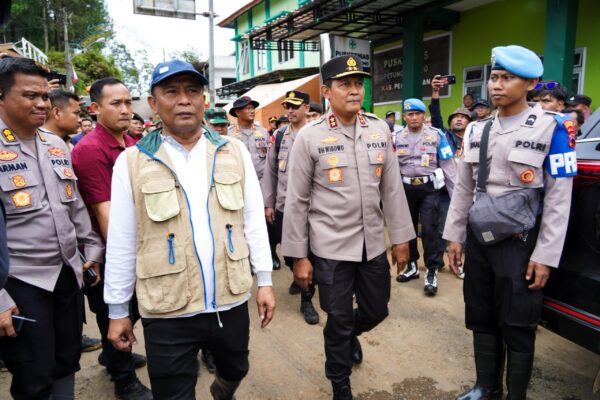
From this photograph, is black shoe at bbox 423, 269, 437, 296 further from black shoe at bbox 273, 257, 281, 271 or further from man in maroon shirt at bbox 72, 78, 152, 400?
man in maroon shirt at bbox 72, 78, 152, 400

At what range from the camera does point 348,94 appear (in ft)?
9.09

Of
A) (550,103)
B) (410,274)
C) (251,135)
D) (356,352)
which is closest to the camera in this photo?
(356,352)

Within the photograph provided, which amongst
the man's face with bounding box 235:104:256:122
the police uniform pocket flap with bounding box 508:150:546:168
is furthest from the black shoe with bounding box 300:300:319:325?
the man's face with bounding box 235:104:256:122

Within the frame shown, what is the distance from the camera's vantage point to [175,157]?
200cm

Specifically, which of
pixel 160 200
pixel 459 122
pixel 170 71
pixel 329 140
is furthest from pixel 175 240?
pixel 459 122

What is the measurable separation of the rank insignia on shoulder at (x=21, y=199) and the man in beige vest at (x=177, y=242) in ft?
1.88

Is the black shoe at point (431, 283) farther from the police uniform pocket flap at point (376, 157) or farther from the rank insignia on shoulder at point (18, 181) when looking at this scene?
the rank insignia on shoulder at point (18, 181)

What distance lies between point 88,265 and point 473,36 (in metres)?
10.3

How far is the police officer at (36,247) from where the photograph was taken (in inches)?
84.0

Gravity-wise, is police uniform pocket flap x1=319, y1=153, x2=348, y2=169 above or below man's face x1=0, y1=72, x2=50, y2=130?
below

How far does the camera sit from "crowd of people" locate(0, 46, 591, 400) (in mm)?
1946

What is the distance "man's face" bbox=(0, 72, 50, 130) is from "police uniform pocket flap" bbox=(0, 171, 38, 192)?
0.29m

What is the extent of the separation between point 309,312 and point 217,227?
7.89ft

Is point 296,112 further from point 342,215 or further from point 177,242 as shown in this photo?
point 177,242
